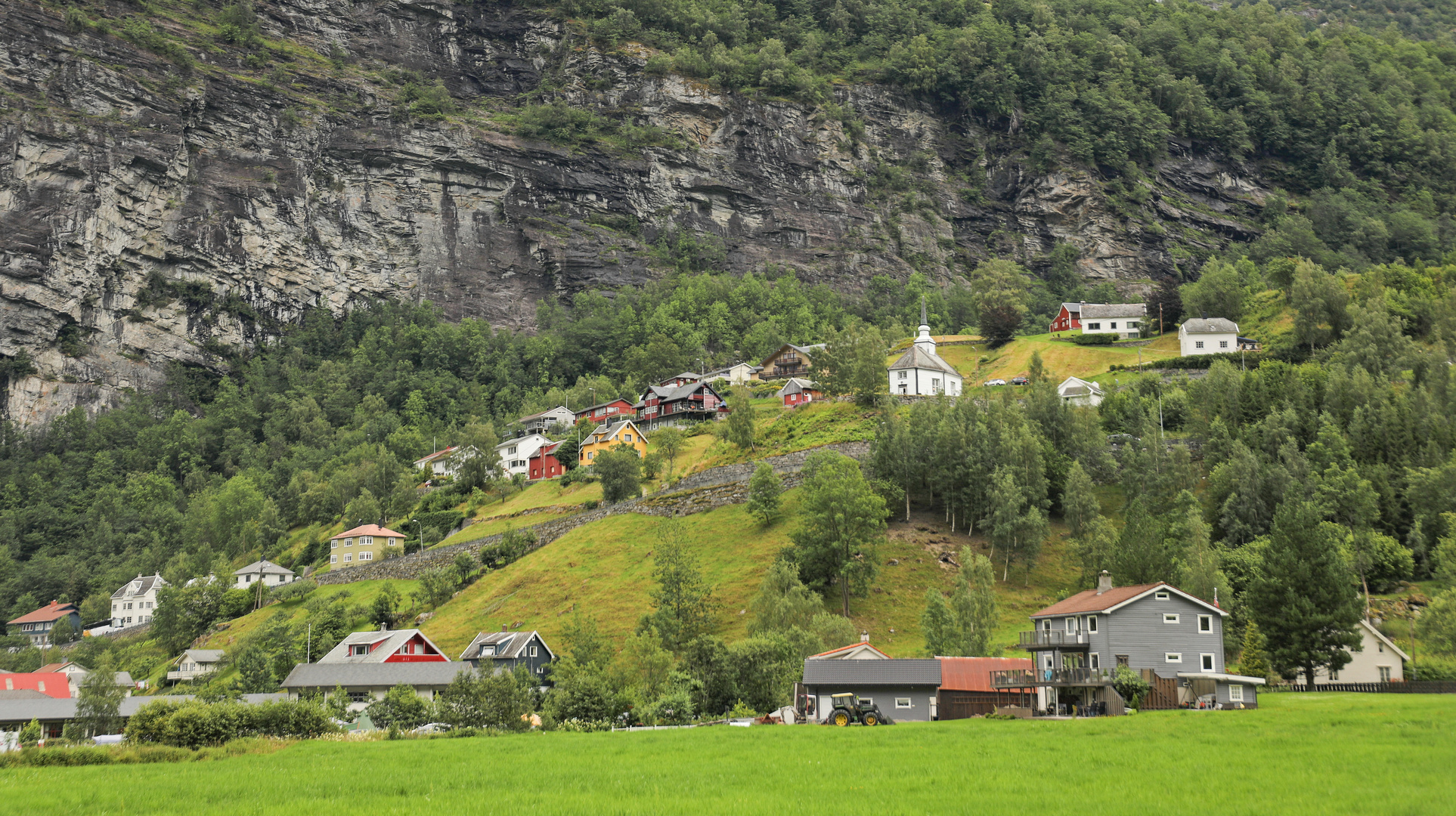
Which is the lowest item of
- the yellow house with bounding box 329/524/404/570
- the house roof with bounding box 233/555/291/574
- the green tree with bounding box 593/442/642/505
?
the house roof with bounding box 233/555/291/574

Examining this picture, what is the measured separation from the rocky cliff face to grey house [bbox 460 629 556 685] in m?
102

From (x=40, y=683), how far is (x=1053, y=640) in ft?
213

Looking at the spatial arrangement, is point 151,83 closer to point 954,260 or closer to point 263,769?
point 954,260

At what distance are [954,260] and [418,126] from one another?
9145 cm

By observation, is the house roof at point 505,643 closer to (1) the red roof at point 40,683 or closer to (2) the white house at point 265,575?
(1) the red roof at point 40,683

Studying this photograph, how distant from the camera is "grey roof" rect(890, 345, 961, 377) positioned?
99.0 metres

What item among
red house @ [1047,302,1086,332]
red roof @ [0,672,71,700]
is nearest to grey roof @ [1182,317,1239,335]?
red house @ [1047,302,1086,332]

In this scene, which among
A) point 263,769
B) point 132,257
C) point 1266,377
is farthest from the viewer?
point 132,257

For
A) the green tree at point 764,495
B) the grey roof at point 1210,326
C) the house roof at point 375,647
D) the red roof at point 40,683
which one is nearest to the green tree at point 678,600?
the green tree at point 764,495

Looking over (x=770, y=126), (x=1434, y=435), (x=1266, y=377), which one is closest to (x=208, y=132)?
(x=770, y=126)

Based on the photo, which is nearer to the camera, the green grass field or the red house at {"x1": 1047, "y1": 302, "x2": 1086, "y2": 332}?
the green grass field

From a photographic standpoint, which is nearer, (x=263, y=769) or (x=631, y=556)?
(x=263, y=769)

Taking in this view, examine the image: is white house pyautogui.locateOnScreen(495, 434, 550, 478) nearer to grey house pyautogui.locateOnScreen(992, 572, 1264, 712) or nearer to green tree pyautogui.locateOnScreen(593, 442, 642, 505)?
green tree pyautogui.locateOnScreen(593, 442, 642, 505)

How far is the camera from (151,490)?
411 feet
